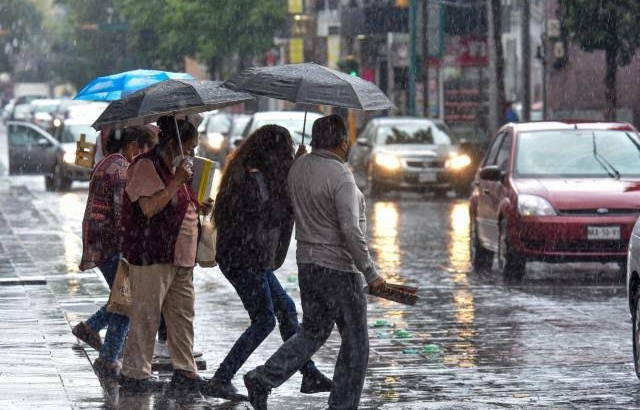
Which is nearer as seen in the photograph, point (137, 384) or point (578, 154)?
point (137, 384)

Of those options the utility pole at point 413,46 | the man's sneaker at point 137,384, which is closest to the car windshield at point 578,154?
the man's sneaker at point 137,384

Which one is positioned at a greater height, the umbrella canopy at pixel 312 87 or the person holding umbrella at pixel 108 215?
the umbrella canopy at pixel 312 87

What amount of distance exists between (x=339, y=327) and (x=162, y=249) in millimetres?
1168

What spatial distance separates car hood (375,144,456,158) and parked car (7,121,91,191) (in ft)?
21.6

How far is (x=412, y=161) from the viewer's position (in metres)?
31.6

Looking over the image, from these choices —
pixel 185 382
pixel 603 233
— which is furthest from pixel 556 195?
pixel 185 382

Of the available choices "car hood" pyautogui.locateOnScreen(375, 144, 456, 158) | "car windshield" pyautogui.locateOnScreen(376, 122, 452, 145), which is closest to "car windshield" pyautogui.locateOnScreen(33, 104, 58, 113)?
"car windshield" pyautogui.locateOnScreen(376, 122, 452, 145)

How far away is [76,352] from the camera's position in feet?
36.7

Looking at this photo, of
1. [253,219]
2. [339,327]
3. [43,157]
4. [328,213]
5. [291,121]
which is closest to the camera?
[328,213]

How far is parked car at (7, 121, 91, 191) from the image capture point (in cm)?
3544

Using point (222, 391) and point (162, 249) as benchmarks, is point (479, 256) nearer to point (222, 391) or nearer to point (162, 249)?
point (222, 391)

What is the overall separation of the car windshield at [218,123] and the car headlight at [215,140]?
1.52m

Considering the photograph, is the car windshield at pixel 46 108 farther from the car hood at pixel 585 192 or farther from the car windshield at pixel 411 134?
the car hood at pixel 585 192

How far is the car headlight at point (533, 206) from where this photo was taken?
16.3 m
